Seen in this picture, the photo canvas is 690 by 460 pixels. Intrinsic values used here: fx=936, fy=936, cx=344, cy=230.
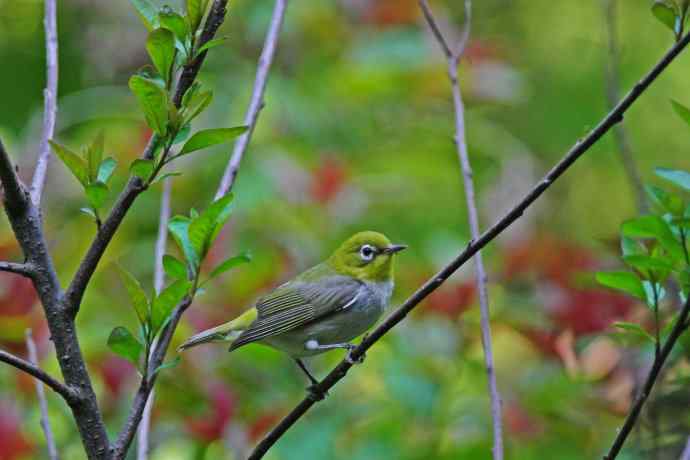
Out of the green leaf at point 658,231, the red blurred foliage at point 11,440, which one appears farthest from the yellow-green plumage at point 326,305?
the green leaf at point 658,231

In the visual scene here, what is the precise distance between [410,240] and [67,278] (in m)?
1.52

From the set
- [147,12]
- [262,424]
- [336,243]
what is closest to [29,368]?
[147,12]

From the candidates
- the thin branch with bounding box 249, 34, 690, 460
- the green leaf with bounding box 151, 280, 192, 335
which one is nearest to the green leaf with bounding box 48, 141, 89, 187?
the green leaf with bounding box 151, 280, 192, 335

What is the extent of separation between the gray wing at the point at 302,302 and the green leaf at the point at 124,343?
5.22 feet

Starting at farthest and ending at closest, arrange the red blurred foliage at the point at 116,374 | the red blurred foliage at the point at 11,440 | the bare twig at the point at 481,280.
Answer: the red blurred foliage at the point at 116,374 → the red blurred foliage at the point at 11,440 → the bare twig at the point at 481,280

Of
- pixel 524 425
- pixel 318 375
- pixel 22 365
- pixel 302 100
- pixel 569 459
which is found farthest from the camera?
pixel 302 100

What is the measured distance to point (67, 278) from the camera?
3889mm

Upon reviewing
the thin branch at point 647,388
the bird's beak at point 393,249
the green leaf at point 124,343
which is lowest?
the thin branch at point 647,388

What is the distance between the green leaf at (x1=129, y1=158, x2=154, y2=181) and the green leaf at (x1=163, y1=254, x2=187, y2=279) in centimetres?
15

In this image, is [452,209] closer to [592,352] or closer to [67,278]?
[592,352]

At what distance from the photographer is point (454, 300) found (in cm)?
365

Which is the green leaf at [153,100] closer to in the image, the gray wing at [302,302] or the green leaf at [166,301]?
the green leaf at [166,301]

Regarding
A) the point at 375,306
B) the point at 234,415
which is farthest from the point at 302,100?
the point at 234,415

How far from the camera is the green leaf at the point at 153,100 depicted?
155cm
